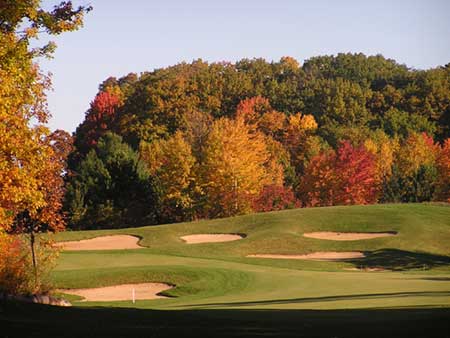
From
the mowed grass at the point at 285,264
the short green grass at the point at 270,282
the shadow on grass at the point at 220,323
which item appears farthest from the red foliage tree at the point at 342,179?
the shadow on grass at the point at 220,323

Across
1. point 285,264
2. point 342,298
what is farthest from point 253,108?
point 342,298

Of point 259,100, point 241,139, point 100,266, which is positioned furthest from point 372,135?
point 100,266

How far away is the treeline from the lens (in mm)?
64875

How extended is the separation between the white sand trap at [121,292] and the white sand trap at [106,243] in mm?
13207

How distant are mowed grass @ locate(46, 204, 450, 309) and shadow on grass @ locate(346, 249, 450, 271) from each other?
47 millimetres

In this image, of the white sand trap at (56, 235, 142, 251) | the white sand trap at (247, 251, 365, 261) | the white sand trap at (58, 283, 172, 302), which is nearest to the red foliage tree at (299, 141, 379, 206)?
the white sand trap at (56, 235, 142, 251)

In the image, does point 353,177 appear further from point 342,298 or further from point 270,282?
point 342,298

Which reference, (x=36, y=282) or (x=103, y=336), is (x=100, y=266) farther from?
(x=103, y=336)

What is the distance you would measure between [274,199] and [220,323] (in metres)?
55.7

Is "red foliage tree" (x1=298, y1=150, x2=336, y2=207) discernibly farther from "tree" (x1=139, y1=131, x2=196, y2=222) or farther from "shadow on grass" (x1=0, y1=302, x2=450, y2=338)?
"shadow on grass" (x1=0, y1=302, x2=450, y2=338)

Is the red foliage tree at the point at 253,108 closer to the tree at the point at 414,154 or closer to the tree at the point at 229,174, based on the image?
the tree at the point at 414,154

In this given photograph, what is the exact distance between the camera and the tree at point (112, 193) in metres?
64.1

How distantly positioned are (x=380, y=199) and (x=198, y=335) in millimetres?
63766

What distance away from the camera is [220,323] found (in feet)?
47.3
